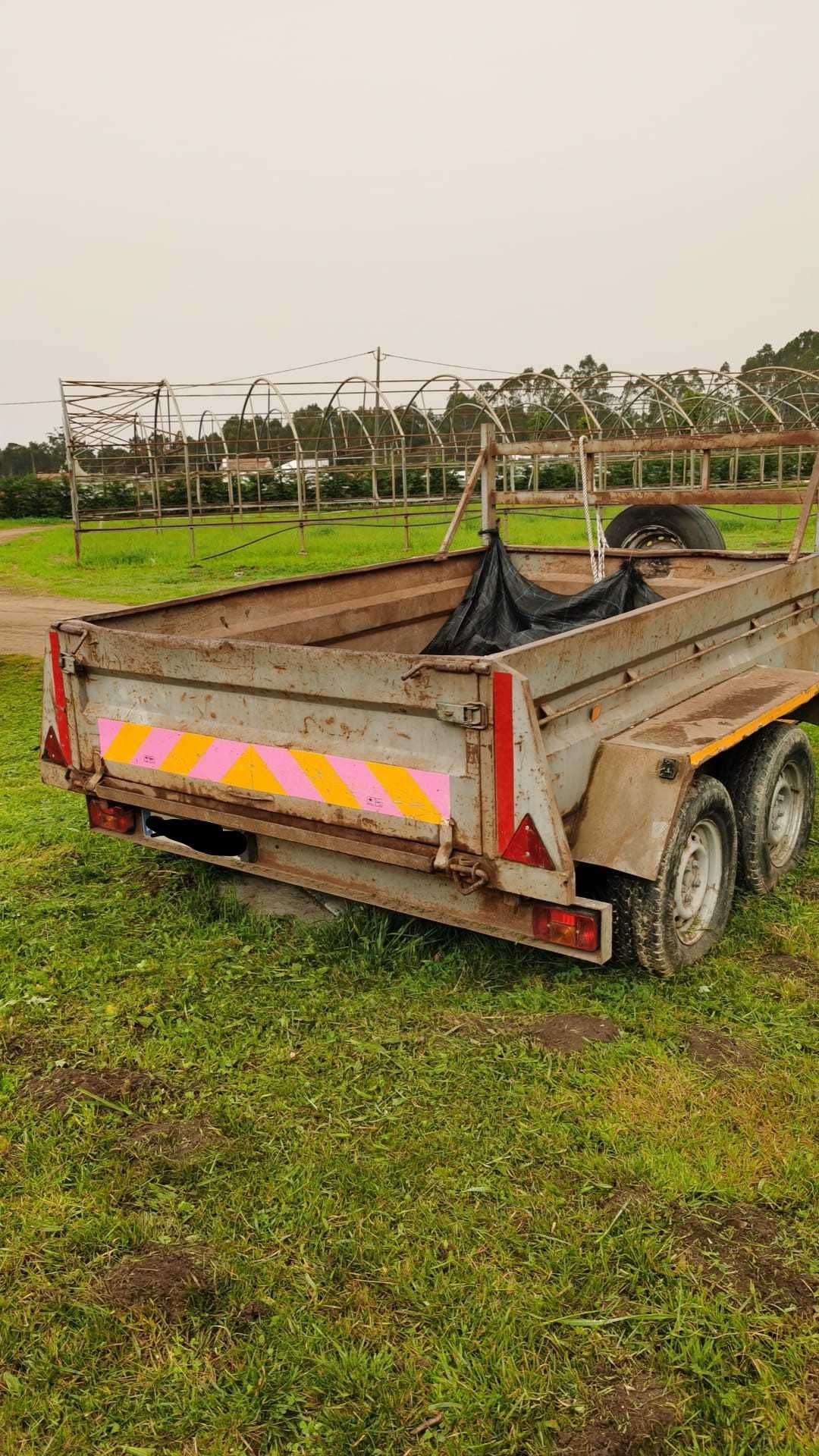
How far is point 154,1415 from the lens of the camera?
2254 millimetres

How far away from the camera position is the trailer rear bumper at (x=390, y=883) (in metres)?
3.44

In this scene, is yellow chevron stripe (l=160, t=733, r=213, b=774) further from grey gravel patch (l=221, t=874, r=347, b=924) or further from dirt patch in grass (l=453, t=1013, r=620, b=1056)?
dirt patch in grass (l=453, t=1013, r=620, b=1056)

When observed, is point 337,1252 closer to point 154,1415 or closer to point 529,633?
point 154,1415

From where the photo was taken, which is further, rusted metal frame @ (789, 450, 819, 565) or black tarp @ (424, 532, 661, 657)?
black tarp @ (424, 532, 661, 657)

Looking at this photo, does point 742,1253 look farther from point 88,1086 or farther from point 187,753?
point 187,753

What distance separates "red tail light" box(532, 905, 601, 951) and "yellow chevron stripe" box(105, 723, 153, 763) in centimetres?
163

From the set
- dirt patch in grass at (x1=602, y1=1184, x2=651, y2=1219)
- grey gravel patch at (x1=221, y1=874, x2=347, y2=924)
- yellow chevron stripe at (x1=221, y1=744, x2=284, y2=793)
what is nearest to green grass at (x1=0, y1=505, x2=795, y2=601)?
grey gravel patch at (x1=221, y1=874, x2=347, y2=924)

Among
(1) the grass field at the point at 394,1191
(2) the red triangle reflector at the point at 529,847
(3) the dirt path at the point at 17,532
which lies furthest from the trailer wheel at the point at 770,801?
(3) the dirt path at the point at 17,532

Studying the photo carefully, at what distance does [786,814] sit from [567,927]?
1913 mm

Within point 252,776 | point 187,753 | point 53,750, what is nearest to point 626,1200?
point 252,776

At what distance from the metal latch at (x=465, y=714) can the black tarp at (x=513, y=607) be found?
213 centimetres

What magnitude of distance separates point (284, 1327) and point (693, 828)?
2.12 meters

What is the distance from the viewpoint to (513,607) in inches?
248

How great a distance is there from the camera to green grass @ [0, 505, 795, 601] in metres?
16.1
